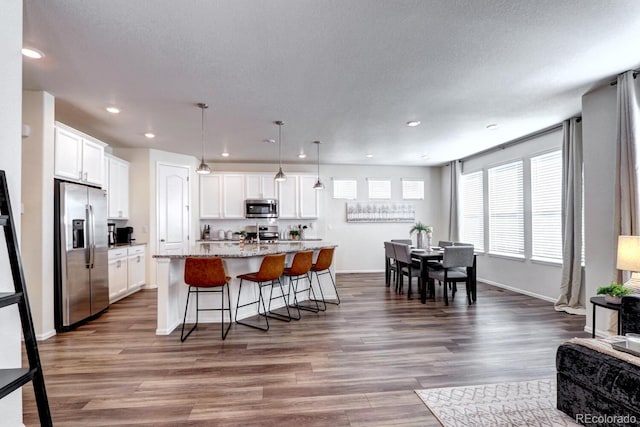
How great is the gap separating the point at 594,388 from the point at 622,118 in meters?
2.76

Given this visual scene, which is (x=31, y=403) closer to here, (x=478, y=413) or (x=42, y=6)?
(x=42, y=6)

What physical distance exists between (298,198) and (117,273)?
12.6 ft

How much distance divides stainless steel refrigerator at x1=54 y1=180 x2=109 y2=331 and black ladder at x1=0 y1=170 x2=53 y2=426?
8.16 feet

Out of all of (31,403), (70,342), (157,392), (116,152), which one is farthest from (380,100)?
(116,152)

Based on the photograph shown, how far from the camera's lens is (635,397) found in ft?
5.45

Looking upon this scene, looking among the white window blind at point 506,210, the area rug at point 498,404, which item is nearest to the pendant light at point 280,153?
the area rug at point 498,404

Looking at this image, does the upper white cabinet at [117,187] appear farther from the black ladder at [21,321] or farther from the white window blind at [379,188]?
the white window blind at [379,188]

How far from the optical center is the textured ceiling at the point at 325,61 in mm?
2121

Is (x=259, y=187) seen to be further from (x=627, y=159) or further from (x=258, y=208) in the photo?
(x=627, y=159)

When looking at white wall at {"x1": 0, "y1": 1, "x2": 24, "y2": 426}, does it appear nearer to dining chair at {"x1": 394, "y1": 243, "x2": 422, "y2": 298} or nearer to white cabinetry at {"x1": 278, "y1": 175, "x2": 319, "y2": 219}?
dining chair at {"x1": 394, "y1": 243, "x2": 422, "y2": 298}

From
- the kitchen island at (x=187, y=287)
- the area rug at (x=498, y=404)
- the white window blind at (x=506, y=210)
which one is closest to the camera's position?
the area rug at (x=498, y=404)

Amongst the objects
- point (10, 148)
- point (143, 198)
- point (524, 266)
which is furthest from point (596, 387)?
point (143, 198)

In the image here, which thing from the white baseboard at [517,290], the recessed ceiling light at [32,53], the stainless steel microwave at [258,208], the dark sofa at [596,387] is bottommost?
the white baseboard at [517,290]

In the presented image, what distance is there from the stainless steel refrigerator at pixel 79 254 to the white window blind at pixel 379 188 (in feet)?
18.5
